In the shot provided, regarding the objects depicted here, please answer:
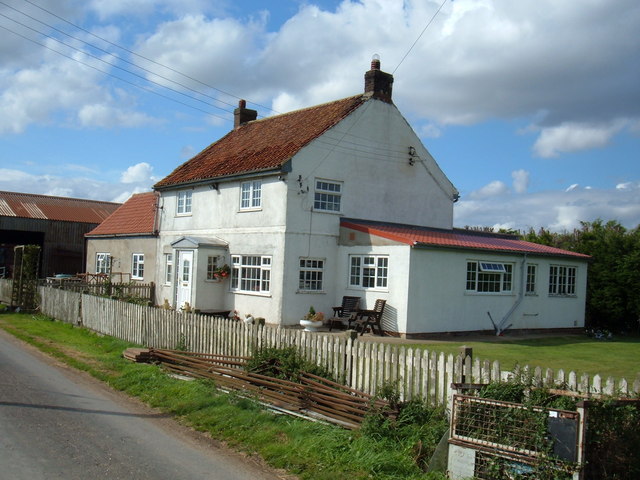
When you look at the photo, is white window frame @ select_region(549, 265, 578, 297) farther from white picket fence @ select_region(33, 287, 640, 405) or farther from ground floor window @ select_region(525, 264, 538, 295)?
white picket fence @ select_region(33, 287, 640, 405)

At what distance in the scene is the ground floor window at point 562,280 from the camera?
81.8 feet

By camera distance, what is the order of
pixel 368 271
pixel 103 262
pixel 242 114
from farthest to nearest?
pixel 103 262, pixel 242 114, pixel 368 271

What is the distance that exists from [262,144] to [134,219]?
11.3m

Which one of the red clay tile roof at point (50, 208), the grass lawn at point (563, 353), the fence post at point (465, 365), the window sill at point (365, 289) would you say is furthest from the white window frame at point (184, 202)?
the fence post at point (465, 365)

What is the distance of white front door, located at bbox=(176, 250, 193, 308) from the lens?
25.0 metres

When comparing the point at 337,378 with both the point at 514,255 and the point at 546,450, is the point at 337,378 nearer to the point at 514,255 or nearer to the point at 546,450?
the point at 546,450

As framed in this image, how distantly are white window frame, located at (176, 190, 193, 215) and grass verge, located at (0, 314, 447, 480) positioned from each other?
51.6 feet

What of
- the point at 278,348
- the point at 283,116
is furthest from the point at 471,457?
the point at 283,116

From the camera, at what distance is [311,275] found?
22844mm

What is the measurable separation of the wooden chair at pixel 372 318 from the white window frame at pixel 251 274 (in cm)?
368

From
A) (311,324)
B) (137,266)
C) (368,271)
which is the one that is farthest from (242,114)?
(311,324)

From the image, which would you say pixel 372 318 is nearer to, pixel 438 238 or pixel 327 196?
pixel 438 238

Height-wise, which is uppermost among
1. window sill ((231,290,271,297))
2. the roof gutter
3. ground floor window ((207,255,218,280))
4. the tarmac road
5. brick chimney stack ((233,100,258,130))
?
brick chimney stack ((233,100,258,130))

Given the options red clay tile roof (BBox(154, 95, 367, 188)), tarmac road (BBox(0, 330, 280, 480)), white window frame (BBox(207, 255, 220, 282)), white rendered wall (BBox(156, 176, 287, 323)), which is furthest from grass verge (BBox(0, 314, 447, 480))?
red clay tile roof (BBox(154, 95, 367, 188))
